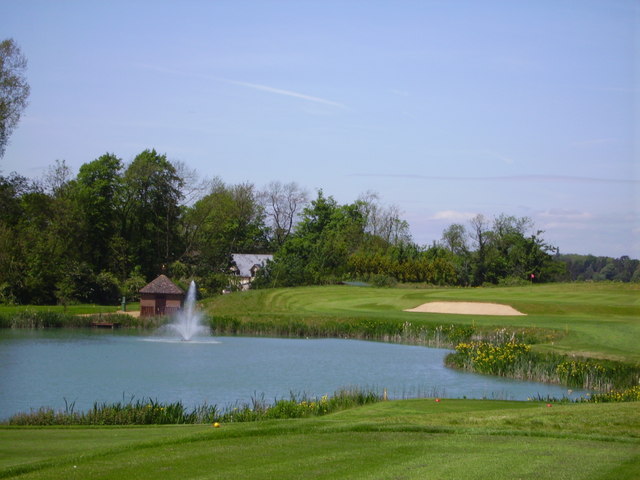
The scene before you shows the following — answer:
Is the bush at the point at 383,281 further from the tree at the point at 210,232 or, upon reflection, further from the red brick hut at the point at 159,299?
the red brick hut at the point at 159,299

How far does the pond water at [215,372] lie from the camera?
69.7 ft

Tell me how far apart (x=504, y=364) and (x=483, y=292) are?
2673 cm

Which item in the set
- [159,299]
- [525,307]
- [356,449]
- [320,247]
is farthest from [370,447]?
[320,247]

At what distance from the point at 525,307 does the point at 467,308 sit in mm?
3330

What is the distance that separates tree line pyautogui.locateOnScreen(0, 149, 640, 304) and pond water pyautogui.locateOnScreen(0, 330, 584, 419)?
1714cm

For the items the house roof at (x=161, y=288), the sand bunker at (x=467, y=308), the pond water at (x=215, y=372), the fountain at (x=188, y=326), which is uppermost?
the house roof at (x=161, y=288)

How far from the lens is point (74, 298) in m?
56.8

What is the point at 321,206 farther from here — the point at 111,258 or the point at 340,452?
the point at 340,452

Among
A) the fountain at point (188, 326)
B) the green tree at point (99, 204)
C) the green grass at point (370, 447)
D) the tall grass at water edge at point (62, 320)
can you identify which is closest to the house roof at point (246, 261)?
the green tree at point (99, 204)

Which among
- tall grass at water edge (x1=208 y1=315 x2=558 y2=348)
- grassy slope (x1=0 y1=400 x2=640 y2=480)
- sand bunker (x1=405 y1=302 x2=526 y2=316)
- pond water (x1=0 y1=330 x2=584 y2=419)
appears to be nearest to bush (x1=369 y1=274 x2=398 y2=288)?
sand bunker (x1=405 y1=302 x2=526 y2=316)

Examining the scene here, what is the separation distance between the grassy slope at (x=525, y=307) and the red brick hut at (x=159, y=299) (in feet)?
8.79

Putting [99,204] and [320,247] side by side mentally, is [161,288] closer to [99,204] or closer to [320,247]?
[99,204]

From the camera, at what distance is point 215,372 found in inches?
1038

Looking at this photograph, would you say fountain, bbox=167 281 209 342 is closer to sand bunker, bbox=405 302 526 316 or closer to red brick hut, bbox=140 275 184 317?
red brick hut, bbox=140 275 184 317
